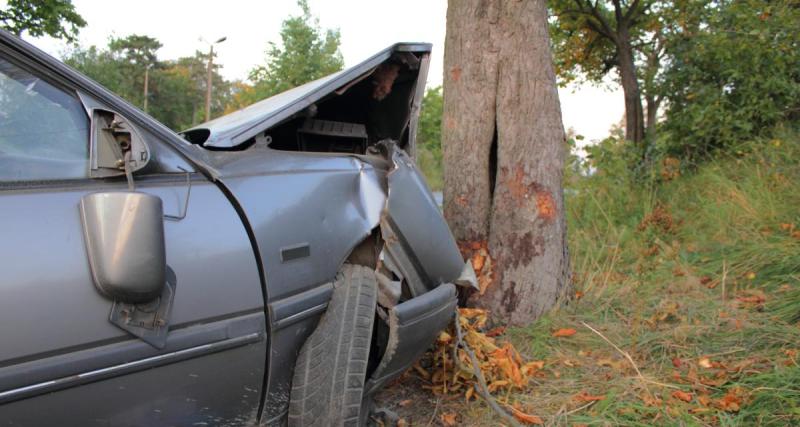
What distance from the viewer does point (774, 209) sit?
4934mm

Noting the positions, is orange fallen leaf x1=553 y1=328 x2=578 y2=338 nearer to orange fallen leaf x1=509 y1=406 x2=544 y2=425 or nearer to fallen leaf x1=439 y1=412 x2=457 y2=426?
orange fallen leaf x1=509 y1=406 x2=544 y2=425

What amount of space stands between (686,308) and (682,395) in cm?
122

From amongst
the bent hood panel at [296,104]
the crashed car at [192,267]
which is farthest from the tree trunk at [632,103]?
the crashed car at [192,267]

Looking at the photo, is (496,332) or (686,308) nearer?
(496,332)

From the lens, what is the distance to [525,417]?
269 cm

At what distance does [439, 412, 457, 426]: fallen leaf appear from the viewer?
2764mm

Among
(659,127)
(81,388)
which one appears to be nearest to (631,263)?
(659,127)

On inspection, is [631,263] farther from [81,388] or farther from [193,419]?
[81,388]

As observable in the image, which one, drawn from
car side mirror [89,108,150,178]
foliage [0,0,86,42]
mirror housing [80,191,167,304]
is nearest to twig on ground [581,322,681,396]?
mirror housing [80,191,167,304]

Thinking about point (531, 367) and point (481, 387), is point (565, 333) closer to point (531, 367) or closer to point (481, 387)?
point (531, 367)

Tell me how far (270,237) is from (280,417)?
0.68 metres

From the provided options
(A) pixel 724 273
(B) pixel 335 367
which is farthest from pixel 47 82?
(A) pixel 724 273

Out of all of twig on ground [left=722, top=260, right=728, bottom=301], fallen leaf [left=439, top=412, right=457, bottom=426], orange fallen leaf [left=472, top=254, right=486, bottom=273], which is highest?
orange fallen leaf [left=472, top=254, right=486, bottom=273]

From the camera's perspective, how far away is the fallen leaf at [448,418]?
9.07ft
